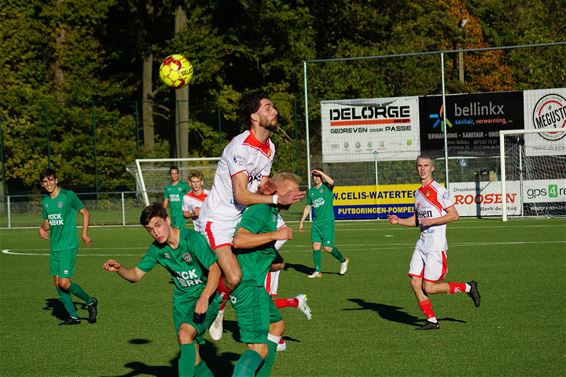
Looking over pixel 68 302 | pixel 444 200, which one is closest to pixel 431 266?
pixel 444 200

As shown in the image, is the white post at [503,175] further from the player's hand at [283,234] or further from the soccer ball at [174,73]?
the player's hand at [283,234]

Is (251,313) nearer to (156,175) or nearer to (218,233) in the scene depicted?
(218,233)

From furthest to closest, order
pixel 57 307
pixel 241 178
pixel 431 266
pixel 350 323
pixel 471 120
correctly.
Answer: pixel 471 120, pixel 57 307, pixel 350 323, pixel 431 266, pixel 241 178

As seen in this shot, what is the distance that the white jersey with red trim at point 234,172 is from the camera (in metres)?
7.41

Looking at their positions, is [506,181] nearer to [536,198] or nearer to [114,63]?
[536,198]

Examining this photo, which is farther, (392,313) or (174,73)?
(174,73)

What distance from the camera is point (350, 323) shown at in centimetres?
1119

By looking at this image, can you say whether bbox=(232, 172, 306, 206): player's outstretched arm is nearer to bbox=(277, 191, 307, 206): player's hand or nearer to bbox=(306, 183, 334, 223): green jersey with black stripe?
bbox=(277, 191, 307, 206): player's hand

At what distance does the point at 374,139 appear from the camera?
2861 cm

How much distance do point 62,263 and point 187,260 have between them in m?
5.39

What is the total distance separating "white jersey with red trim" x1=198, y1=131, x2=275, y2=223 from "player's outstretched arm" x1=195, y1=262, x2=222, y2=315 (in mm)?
579

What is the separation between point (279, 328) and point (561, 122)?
21.2 meters

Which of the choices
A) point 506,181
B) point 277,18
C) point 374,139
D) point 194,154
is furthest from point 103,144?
point 506,181

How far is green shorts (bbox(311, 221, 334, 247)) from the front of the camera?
16.4 meters
